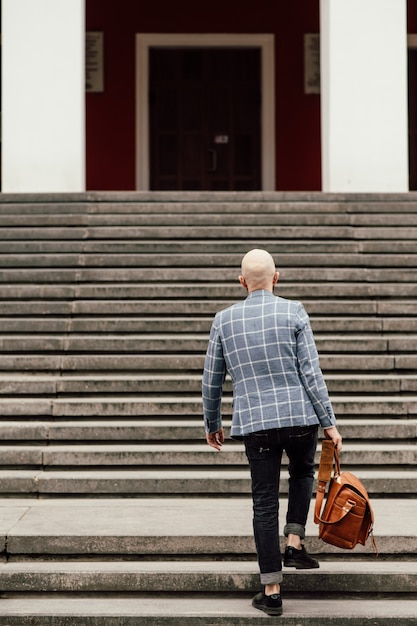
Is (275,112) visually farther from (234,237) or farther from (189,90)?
(234,237)

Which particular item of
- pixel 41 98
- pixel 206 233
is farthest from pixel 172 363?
pixel 41 98

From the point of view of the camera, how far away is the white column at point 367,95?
1035cm

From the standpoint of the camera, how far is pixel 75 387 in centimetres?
654

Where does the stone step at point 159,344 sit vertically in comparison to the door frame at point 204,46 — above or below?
below

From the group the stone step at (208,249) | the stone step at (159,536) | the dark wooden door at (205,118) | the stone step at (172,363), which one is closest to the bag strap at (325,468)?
the stone step at (159,536)

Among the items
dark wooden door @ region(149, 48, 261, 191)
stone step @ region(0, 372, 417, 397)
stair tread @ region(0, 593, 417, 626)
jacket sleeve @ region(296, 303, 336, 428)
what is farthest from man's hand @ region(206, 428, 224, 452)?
dark wooden door @ region(149, 48, 261, 191)

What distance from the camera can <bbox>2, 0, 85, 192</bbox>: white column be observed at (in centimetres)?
1031

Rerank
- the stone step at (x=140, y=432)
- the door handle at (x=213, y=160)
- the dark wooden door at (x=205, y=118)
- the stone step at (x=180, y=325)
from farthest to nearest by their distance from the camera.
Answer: the door handle at (x=213, y=160) → the dark wooden door at (x=205, y=118) → the stone step at (x=180, y=325) → the stone step at (x=140, y=432)

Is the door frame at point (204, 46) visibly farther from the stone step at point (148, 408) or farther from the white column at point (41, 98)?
the stone step at point (148, 408)

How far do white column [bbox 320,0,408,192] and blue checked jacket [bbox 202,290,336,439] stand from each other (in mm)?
6413

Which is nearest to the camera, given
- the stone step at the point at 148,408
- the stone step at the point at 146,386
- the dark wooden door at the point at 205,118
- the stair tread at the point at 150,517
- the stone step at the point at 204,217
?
the stair tread at the point at 150,517

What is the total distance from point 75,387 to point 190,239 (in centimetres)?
236

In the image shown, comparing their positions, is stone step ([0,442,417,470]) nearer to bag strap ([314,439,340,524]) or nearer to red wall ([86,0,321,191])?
bag strap ([314,439,340,524])

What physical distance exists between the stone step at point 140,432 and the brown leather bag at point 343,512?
1.95 meters
